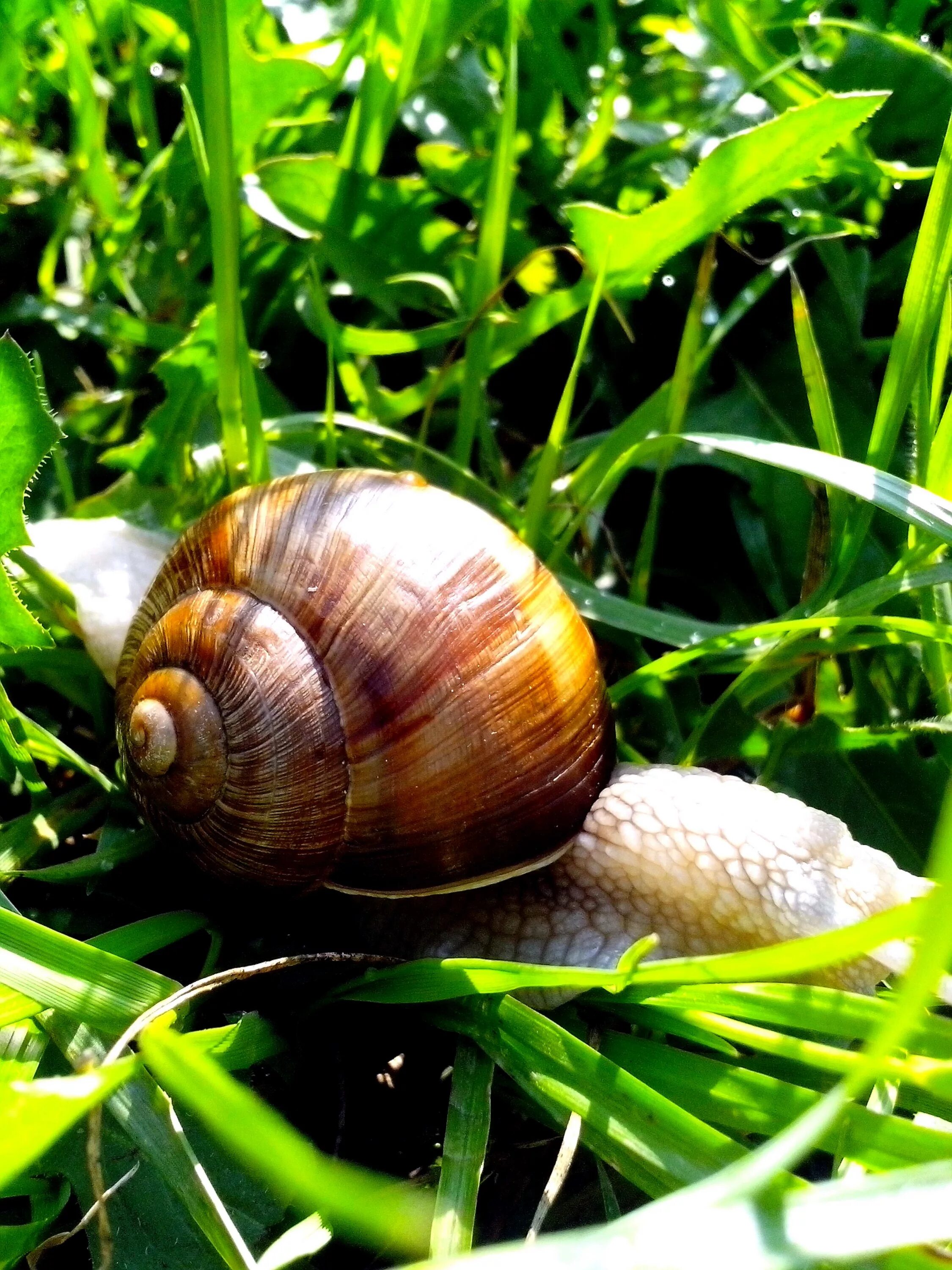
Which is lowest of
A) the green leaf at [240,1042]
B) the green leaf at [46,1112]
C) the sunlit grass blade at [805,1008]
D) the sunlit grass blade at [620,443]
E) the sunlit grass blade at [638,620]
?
the green leaf at [240,1042]

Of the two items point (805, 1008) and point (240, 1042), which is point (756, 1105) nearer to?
point (805, 1008)

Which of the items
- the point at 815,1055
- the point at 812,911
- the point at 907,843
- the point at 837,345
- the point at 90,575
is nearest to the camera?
the point at 815,1055

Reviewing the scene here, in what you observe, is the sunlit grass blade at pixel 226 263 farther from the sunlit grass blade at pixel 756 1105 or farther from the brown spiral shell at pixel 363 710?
the sunlit grass blade at pixel 756 1105

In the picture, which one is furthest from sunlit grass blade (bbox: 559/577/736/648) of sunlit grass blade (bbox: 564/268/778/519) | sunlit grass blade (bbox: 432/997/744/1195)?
sunlit grass blade (bbox: 432/997/744/1195)

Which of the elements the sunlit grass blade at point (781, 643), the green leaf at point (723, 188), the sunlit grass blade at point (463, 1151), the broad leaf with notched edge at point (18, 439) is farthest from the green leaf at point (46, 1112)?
the green leaf at point (723, 188)

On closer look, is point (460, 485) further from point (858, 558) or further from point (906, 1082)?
point (906, 1082)

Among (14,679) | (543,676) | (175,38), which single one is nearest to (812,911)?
(543,676)

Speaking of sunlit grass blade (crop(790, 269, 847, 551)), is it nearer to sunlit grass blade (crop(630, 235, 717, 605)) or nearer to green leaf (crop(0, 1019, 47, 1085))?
sunlit grass blade (crop(630, 235, 717, 605))
